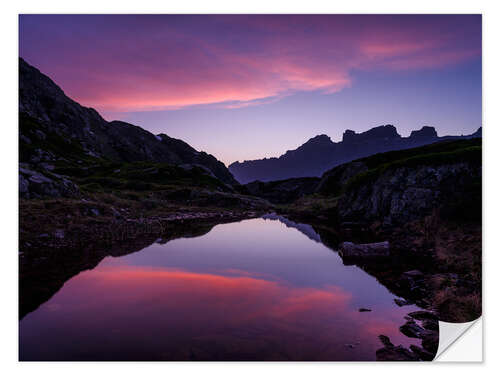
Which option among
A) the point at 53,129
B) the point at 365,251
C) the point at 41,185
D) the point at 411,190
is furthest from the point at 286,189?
the point at 365,251

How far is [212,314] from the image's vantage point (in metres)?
11.3

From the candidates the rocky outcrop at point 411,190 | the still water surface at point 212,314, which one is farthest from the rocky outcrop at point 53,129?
the still water surface at point 212,314

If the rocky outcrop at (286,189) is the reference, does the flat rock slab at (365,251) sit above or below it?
below

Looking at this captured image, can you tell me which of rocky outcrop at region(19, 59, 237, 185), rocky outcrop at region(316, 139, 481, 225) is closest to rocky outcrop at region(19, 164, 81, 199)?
rocky outcrop at region(316, 139, 481, 225)

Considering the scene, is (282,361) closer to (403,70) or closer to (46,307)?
(46,307)

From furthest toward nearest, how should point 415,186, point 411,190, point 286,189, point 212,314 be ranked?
1. point 286,189
2. point 415,186
3. point 411,190
4. point 212,314

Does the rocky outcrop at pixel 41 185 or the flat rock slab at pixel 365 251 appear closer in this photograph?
the flat rock slab at pixel 365 251

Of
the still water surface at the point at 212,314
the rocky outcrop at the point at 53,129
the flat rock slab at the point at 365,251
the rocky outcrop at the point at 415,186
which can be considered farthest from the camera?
the rocky outcrop at the point at 53,129

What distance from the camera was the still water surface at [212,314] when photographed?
350 inches

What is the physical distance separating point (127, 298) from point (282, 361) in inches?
283

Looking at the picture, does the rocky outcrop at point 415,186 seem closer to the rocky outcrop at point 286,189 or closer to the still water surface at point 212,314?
the still water surface at point 212,314

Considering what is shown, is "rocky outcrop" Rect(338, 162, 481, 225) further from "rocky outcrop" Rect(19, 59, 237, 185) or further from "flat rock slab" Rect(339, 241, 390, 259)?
"rocky outcrop" Rect(19, 59, 237, 185)

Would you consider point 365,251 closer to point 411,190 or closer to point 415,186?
point 411,190
